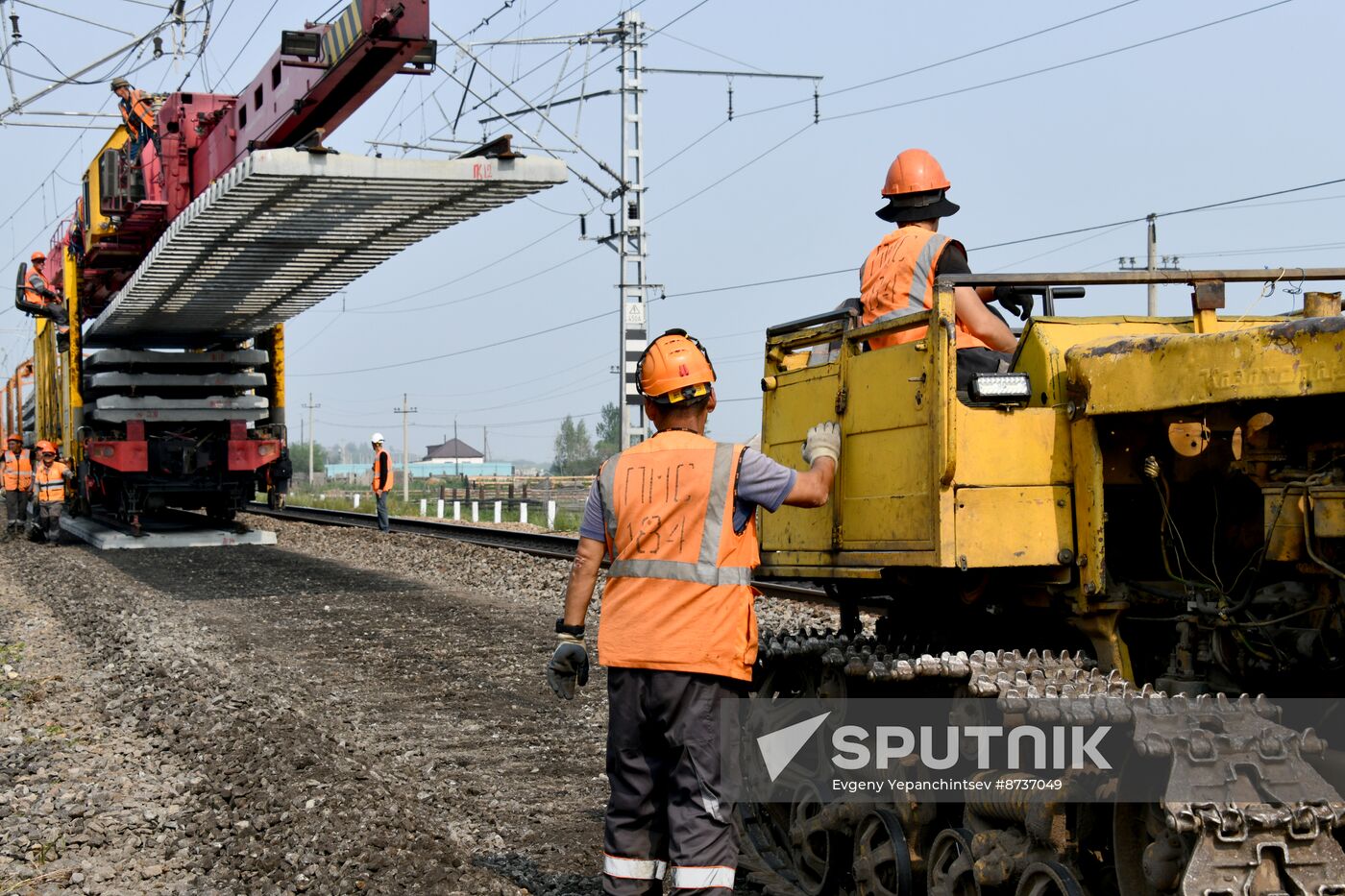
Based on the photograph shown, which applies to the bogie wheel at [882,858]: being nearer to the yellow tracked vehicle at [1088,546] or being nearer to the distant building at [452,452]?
the yellow tracked vehicle at [1088,546]

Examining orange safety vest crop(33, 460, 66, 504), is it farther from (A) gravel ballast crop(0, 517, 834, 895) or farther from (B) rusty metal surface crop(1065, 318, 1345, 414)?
(B) rusty metal surface crop(1065, 318, 1345, 414)

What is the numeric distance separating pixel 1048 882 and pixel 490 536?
20491mm

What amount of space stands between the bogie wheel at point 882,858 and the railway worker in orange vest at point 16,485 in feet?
81.5

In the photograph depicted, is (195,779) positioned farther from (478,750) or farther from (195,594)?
(195,594)

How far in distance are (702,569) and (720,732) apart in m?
0.51

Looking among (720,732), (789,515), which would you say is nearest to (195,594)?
(789,515)

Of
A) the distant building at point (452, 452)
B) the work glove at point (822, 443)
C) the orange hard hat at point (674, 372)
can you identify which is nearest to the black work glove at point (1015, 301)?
the work glove at point (822, 443)

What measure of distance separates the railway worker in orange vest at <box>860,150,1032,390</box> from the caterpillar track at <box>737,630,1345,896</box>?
1139 millimetres

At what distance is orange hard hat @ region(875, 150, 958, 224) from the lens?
5.59 meters

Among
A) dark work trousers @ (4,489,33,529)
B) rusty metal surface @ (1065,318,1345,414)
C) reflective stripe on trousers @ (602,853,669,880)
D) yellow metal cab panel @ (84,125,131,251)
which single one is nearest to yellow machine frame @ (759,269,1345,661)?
rusty metal surface @ (1065,318,1345,414)

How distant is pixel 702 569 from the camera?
4465 mm

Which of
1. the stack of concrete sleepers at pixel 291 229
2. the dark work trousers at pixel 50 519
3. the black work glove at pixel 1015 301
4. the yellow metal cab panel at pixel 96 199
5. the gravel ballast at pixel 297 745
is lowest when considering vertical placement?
the gravel ballast at pixel 297 745

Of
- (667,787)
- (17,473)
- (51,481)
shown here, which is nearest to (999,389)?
(667,787)

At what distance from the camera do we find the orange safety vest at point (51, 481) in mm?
23672
